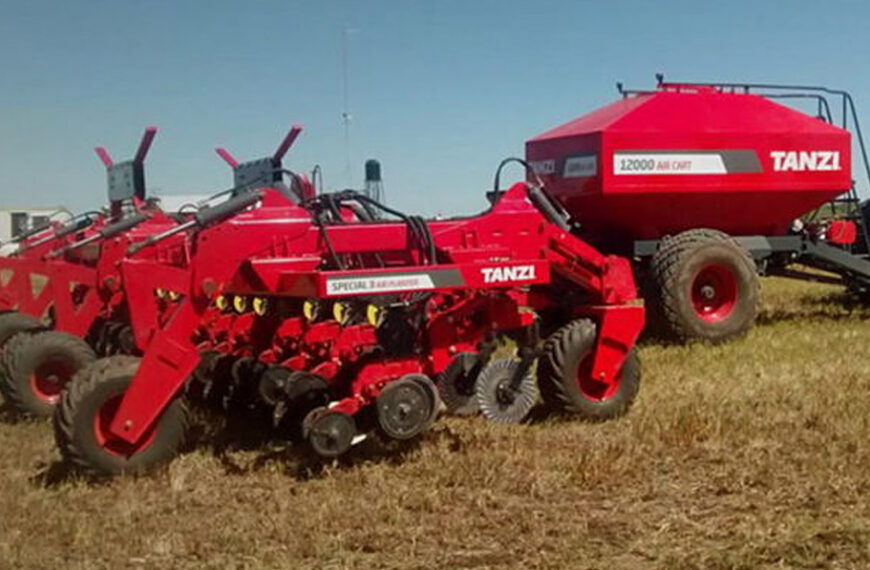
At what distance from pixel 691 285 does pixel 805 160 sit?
1.89 metres

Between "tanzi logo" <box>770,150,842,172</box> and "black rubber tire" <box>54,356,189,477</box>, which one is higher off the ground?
"tanzi logo" <box>770,150,842,172</box>

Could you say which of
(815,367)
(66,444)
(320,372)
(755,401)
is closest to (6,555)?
(66,444)

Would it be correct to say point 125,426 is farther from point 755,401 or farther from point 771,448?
point 755,401

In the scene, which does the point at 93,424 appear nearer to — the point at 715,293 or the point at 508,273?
the point at 508,273

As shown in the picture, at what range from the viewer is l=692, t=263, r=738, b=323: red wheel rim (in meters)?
9.48

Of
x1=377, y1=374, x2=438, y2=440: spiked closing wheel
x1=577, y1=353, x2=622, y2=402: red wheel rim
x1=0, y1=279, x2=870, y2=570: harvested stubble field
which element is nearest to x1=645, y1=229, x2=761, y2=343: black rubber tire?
x1=0, y1=279, x2=870, y2=570: harvested stubble field

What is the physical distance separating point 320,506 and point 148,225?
4734 mm

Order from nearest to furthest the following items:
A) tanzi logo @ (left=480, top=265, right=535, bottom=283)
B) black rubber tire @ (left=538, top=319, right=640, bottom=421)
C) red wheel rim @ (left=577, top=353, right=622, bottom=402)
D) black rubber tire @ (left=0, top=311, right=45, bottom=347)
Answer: tanzi logo @ (left=480, top=265, right=535, bottom=283) < black rubber tire @ (left=538, top=319, right=640, bottom=421) < red wheel rim @ (left=577, top=353, right=622, bottom=402) < black rubber tire @ (left=0, top=311, right=45, bottom=347)

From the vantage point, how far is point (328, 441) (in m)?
5.24

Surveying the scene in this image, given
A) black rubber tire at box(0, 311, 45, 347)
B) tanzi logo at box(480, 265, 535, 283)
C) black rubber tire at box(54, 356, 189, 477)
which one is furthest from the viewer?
black rubber tire at box(0, 311, 45, 347)

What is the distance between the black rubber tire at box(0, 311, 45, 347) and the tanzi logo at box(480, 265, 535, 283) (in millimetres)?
4513

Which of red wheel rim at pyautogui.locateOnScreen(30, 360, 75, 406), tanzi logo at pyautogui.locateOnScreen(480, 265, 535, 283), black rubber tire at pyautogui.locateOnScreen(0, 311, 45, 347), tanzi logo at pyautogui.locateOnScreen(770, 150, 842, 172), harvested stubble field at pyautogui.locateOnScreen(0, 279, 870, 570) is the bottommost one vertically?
harvested stubble field at pyautogui.locateOnScreen(0, 279, 870, 570)

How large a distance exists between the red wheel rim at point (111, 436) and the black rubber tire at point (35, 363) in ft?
7.37

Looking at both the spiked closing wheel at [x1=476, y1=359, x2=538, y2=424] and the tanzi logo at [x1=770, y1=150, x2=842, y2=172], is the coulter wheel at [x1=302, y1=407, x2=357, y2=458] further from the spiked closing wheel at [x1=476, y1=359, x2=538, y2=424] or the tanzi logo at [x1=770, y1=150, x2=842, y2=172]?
the tanzi logo at [x1=770, y1=150, x2=842, y2=172]
